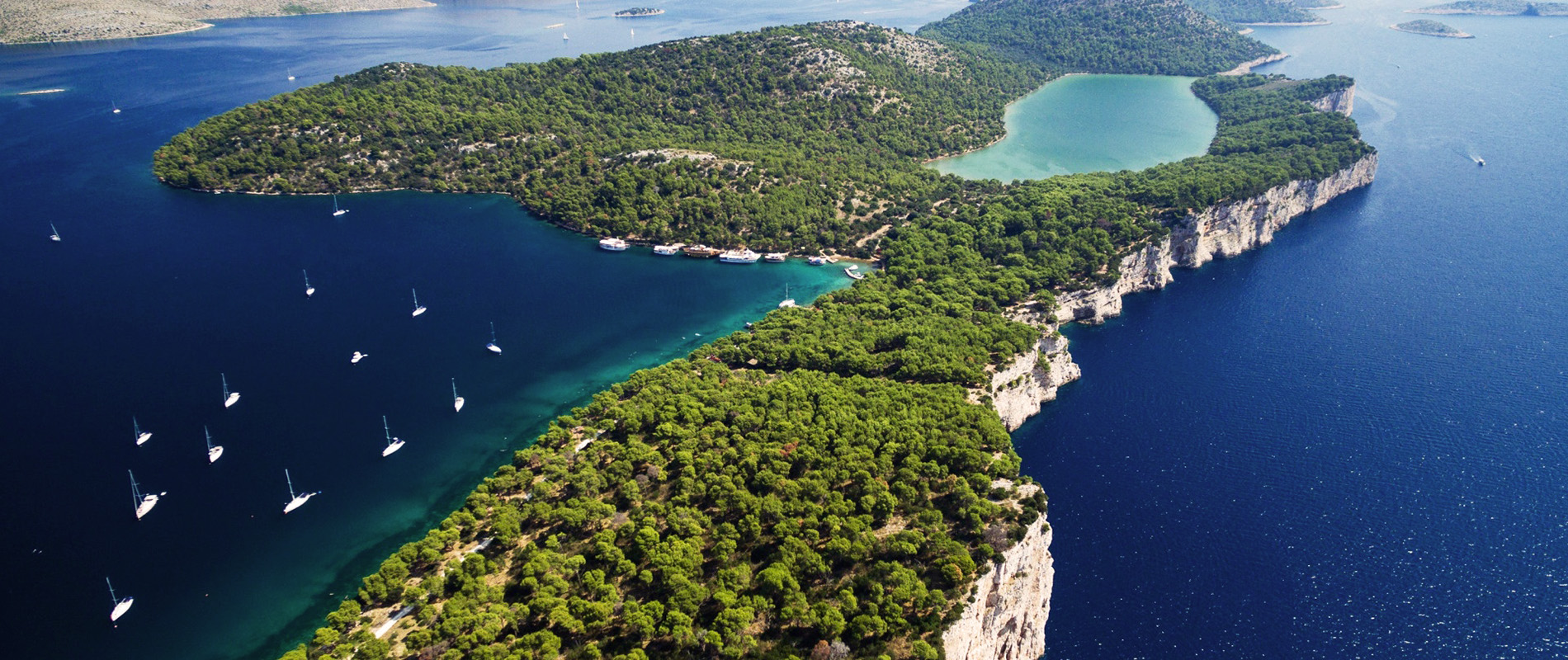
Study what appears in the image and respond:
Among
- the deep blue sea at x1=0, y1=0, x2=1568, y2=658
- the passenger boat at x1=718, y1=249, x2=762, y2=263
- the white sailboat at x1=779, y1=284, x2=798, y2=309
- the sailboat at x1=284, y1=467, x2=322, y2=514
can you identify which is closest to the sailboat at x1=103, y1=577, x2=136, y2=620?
the deep blue sea at x1=0, y1=0, x2=1568, y2=658

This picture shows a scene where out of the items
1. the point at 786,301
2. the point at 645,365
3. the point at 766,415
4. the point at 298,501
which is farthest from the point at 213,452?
the point at 786,301

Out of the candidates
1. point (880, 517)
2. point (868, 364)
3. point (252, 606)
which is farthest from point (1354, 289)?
point (252, 606)

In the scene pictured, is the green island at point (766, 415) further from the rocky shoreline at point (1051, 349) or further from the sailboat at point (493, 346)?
the sailboat at point (493, 346)

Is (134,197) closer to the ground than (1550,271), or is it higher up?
higher up

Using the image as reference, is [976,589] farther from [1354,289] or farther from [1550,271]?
[1550,271]

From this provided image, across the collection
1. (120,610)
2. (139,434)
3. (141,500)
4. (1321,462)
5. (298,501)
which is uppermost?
(139,434)

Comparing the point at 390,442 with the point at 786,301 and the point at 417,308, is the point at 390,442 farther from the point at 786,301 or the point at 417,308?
the point at 786,301

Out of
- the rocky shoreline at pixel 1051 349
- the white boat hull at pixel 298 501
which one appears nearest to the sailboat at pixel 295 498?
the white boat hull at pixel 298 501
